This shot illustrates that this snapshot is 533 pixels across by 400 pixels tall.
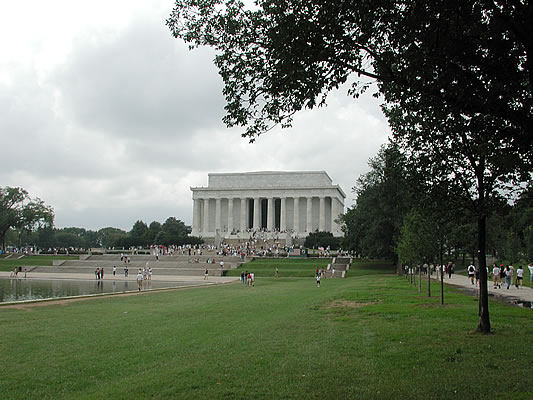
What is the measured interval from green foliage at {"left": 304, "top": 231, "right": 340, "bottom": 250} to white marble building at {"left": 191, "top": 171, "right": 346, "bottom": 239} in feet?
43.4

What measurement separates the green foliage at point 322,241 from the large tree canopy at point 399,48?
7139cm

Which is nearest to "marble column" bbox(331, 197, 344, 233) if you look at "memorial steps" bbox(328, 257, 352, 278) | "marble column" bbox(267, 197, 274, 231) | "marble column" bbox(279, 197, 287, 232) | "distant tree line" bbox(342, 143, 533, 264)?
"marble column" bbox(279, 197, 287, 232)

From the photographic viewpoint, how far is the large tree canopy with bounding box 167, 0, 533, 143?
7.63 m

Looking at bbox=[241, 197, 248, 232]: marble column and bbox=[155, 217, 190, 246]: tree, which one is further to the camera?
bbox=[241, 197, 248, 232]: marble column

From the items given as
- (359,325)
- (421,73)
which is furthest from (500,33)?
(359,325)

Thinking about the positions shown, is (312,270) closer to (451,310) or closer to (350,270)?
(350,270)

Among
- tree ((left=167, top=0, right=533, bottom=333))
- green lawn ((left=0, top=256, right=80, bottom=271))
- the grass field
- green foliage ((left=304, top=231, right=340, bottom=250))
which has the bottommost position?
green lawn ((left=0, top=256, right=80, bottom=271))

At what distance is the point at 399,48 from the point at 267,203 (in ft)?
332

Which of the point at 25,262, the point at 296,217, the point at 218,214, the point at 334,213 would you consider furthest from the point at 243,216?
the point at 25,262

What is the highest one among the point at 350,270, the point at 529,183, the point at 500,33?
the point at 500,33

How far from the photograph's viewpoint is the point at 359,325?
1262 cm

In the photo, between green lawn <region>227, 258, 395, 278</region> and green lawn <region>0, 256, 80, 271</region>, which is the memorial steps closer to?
green lawn <region>227, 258, 395, 278</region>

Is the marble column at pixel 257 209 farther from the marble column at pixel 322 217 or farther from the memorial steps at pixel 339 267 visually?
the memorial steps at pixel 339 267

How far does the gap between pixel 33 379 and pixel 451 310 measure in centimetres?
1163
